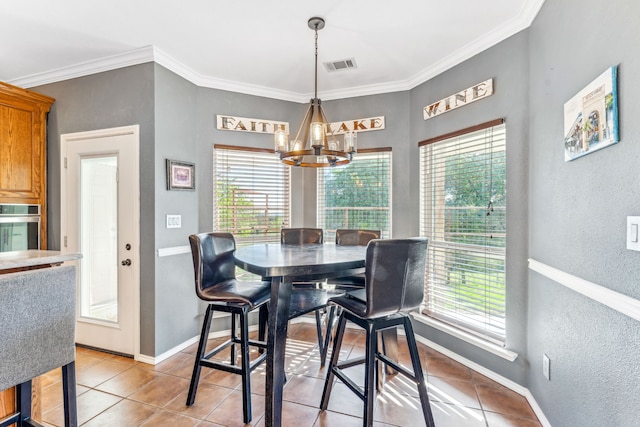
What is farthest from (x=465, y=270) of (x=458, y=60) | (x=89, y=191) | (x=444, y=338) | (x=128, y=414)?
(x=89, y=191)

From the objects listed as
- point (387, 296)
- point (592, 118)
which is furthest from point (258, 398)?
point (592, 118)

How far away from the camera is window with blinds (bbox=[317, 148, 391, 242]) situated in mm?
3537

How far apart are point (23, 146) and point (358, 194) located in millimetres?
3316

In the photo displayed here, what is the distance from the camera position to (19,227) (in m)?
2.99

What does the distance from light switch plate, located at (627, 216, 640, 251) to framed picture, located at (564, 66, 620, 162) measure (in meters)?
0.32

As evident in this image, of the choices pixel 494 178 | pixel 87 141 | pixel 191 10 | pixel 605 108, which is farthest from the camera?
pixel 87 141

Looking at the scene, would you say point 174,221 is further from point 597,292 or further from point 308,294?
point 597,292

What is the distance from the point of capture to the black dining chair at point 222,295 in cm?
200

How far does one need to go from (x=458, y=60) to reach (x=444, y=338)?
8.21 feet

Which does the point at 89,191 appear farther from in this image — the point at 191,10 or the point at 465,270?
the point at 465,270

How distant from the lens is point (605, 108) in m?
1.30

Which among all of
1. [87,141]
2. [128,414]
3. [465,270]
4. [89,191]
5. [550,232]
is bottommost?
[128,414]

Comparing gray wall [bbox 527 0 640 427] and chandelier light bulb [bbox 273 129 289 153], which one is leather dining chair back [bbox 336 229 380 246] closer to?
chandelier light bulb [bbox 273 129 289 153]

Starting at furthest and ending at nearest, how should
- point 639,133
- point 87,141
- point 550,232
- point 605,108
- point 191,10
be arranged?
point 87,141 < point 191,10 < point 550,232 < point 605,108 < point 639,133
